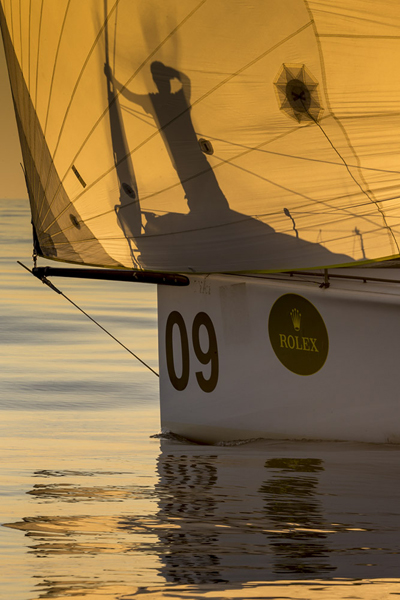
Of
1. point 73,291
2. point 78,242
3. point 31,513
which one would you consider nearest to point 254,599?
point 31,513

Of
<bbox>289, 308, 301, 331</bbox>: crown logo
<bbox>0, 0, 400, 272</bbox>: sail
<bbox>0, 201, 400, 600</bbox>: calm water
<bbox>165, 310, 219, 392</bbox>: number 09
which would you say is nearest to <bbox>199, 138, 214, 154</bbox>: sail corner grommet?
<bbox>0, 0, 400, 272</bbox>: sail

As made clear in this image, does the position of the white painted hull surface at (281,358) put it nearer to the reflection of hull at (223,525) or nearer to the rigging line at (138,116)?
the reflection of hull at (223,525)

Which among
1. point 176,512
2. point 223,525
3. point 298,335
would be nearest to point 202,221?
point 298,335

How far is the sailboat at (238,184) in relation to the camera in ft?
12.5

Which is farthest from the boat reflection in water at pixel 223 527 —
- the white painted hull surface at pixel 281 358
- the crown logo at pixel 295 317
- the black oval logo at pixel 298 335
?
the crown logo at pixel 295 317

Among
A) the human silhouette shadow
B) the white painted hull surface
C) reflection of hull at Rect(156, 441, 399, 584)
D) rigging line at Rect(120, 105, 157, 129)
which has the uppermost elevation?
rigging line at Rect(120, 105, 157, 129)

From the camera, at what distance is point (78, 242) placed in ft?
19.6

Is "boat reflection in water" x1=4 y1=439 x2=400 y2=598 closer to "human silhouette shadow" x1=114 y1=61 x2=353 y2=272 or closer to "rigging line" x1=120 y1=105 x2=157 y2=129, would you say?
→ "human silhouette shadow" x1=114 y1=61 x2=353 y2=272

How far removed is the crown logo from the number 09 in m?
0.76

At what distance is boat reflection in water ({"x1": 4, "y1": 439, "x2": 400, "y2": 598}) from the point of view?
2.02 meters

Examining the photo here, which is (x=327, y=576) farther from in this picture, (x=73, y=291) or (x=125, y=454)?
(x=73, y=291)

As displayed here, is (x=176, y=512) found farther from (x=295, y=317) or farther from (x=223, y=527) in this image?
(x=295, y=317)

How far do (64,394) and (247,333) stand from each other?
153 cm

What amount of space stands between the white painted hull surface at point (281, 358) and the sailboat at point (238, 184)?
10 millimetres
